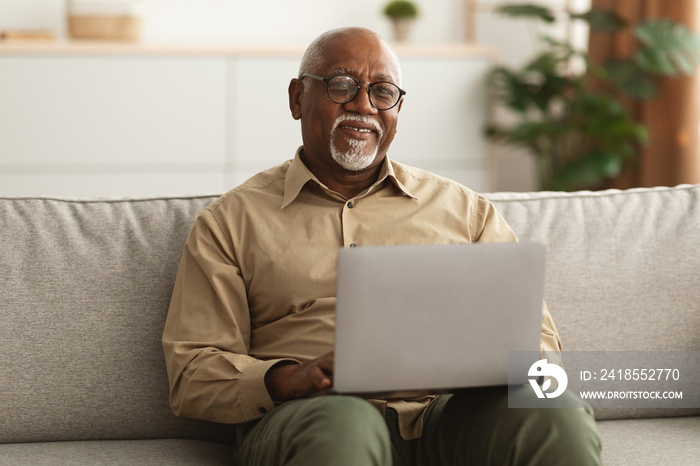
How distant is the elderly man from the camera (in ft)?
4.33

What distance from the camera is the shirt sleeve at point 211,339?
1.47 m

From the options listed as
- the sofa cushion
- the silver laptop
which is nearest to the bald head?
the silver laptop

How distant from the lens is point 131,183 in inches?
157

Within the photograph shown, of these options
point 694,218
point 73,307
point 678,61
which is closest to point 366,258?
point 73,307

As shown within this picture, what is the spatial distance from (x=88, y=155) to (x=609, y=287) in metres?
2.80

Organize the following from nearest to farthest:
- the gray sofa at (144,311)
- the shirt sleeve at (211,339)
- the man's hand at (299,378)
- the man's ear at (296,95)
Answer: the man's hand at (299,378), the shirt sleeve at (211,339), the gray sofa at (144,311), the man's ear at (296,95)

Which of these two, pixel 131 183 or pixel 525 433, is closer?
pixel 525 433

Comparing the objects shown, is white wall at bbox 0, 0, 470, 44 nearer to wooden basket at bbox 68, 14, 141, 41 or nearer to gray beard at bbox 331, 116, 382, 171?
wooden basket at bbox 68, 14, 141, 41

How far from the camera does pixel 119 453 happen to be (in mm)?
1552

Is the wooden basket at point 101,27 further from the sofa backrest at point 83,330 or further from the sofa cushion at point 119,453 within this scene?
the sofa cushion at point 119,453

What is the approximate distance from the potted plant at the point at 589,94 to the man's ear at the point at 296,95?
2.30m

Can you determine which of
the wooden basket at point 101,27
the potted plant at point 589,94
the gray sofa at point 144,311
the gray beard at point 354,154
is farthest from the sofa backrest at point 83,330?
the potted plant at point 589,94

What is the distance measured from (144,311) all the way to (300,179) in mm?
401

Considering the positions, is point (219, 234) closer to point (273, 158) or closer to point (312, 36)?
point (273, 158)
